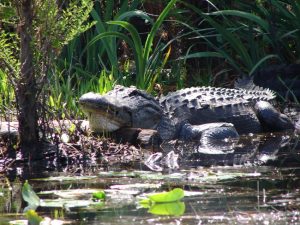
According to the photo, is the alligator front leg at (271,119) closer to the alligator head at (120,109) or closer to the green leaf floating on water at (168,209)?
the alligator head at (120,109)

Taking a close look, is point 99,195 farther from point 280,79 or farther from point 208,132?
point 280,79

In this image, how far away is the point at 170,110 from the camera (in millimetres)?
8742

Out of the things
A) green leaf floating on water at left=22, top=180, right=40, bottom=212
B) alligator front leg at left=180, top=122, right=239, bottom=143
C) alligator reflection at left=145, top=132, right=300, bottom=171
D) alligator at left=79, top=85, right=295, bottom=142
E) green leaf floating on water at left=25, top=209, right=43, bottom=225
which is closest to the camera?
green leaf floating on water at left=25, top=209, right=43, bottom=225

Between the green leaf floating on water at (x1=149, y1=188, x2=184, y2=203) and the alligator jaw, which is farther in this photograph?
the alligator jaw

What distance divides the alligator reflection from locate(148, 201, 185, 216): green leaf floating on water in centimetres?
159

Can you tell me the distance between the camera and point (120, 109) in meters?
8.21

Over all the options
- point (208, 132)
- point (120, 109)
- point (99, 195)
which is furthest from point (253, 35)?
point (99, 195)

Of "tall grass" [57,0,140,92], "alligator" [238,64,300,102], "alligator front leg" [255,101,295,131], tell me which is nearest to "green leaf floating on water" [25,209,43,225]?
"alligator front leg" [255,101,295,131]

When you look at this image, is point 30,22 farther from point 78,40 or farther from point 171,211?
point 78,40

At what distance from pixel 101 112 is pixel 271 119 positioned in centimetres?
217

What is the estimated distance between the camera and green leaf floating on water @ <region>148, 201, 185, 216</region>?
15.1ft

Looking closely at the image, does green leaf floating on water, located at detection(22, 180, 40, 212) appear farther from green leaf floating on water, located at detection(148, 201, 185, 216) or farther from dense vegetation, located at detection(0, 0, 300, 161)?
dense vegetation, located at detection(0, 0, 300, 161)

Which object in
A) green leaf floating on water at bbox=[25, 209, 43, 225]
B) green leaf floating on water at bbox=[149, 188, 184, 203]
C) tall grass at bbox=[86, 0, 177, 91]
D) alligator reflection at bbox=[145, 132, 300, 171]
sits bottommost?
green leaf floating on water at bbox=[25, 209, 43, 225]

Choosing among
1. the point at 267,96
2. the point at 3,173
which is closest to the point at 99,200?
the point at 3,173
